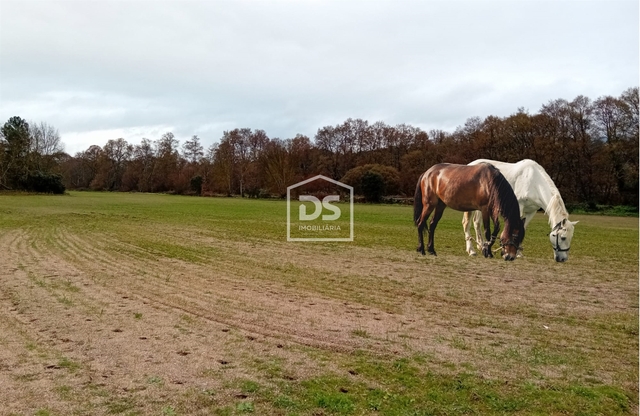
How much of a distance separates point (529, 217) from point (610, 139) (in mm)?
3885

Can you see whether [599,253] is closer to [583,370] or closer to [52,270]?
[583,370]

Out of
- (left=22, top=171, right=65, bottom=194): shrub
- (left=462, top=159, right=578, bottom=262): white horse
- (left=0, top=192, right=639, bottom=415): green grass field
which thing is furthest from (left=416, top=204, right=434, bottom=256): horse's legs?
(left=22, top=171, right=65, bottom=194): shrub

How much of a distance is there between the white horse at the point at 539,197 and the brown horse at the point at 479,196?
127mm

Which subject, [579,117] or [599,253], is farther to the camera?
[599,253]

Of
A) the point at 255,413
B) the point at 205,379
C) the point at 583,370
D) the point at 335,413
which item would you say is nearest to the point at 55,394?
the point at 205,379

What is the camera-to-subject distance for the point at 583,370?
6906 millimetres

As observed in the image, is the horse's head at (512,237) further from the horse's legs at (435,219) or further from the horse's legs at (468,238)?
the horse's legs at (435,219)

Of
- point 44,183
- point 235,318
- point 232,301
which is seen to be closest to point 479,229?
point 235,318

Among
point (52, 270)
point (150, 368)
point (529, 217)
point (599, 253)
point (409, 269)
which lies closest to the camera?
point (529, 217)

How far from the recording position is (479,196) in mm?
6367

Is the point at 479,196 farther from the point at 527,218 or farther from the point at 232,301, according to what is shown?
the point at 232,301

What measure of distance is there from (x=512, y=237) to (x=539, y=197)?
69 centimetres

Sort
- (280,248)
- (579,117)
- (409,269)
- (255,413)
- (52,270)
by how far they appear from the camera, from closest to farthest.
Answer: (255,413) < (579,117) < (52,270) < (409,269) < (280,248)

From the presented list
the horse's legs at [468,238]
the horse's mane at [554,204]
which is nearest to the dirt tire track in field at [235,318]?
the horse's legs at [468,238]
